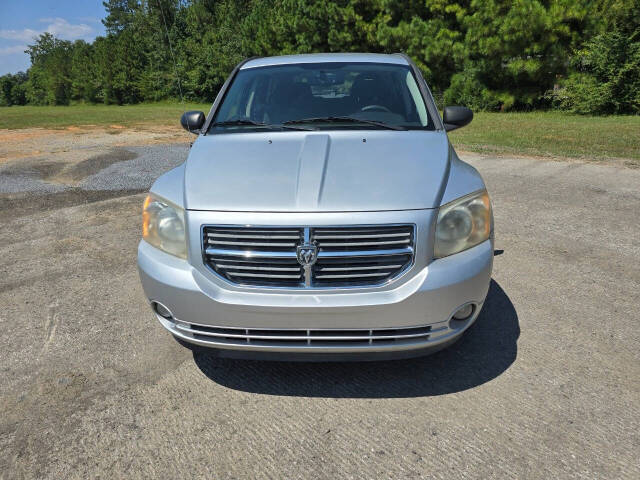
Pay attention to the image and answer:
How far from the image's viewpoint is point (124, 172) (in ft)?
28.6

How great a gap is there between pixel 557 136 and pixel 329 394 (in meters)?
11.3

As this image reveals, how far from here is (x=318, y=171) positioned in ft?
8.36

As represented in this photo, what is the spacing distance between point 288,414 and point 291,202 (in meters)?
1.05

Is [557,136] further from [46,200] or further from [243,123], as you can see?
[46,200]

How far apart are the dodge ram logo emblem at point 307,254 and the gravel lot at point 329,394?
2.52 ft

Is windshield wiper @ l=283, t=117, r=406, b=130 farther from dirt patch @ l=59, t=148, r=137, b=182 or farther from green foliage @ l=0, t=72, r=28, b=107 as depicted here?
green foliage @ l=0, t=72, r=28, b=107

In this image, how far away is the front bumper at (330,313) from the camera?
223 cm

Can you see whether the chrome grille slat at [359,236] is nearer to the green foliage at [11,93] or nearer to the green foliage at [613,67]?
the green foliage at [613,67]

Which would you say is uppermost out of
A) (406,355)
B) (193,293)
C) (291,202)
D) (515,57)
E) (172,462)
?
(515,57)

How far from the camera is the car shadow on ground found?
8.48 ft

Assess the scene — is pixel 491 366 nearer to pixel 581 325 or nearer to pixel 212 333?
pixel 581 325

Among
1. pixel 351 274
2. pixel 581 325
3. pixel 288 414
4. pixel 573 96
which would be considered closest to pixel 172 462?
pixel 288 414

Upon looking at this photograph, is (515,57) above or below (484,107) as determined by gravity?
above

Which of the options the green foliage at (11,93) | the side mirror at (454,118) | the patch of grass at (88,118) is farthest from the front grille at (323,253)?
the green foliage at (11,93)
